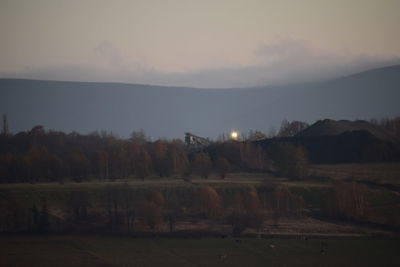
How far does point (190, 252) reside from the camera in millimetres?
29688

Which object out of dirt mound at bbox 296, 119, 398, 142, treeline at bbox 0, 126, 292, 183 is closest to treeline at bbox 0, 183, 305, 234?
treeline at bbox 0, 126, 292, 183

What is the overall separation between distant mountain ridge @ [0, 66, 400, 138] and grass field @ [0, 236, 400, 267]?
440 feet

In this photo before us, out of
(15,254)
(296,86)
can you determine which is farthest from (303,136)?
(296,86)

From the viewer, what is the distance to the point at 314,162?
5578cm

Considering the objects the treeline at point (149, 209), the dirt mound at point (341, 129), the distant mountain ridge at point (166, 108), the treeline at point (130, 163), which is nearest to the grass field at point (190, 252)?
the treeline at point (149, 209)

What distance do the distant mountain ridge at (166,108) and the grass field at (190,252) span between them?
134 meters

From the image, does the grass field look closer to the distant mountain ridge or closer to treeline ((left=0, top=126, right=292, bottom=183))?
treeline ((left=0, top=126, right=292, bottom=183))

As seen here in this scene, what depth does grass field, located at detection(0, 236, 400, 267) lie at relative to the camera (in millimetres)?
27686

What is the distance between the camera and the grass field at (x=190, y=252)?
27686 mm

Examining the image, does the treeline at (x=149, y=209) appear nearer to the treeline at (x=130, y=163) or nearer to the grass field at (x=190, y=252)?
the grass field at (x=190, y=252)

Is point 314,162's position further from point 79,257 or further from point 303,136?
point 79,257

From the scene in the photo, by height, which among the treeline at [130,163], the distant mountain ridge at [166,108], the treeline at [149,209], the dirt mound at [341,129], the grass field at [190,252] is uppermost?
the distant mountain ridge at [166,108]

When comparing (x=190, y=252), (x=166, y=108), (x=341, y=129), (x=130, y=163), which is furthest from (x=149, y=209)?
(x=166, y=108)

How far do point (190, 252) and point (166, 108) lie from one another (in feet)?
555
